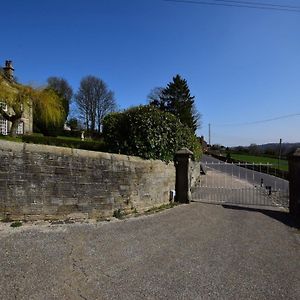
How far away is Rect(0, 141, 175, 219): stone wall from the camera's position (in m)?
7.36

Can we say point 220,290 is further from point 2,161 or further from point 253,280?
point 2,161

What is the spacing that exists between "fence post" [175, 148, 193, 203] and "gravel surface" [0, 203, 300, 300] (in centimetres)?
375

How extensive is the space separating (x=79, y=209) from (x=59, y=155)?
137 centimetres

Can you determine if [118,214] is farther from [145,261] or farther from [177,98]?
[177,98]

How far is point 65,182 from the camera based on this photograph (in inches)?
322

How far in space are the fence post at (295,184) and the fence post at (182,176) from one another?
3.44 metres

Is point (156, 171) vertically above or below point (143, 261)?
above

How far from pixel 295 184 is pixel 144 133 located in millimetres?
5316

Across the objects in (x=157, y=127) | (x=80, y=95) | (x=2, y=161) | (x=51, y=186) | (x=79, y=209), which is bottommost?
→ (x=79, y=209)

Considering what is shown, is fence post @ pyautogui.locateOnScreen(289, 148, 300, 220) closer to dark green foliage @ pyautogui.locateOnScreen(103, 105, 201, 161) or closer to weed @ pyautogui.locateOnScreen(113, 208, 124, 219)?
dark green foliage @ pyautogui.locateOnScreen(103, 105, 201, 161)

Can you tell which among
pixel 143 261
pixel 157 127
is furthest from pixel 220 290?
pixel 157 127

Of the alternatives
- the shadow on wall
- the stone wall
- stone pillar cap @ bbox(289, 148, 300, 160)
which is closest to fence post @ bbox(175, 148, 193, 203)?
the shadow on wall

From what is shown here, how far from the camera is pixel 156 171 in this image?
1153 cm

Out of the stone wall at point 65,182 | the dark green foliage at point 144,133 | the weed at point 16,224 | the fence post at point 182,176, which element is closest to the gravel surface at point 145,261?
the weed at point 16,224
